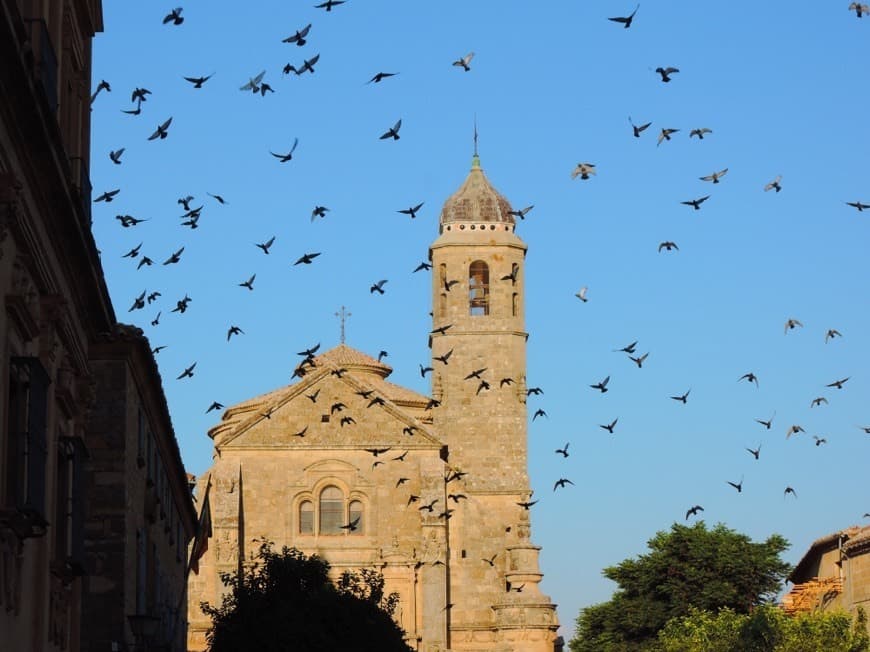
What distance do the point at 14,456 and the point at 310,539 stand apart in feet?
169

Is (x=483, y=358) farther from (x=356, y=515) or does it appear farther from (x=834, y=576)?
(x=834, y=576)

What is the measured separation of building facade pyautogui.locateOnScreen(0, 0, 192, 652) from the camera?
1414cm

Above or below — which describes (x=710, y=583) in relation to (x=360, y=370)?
below

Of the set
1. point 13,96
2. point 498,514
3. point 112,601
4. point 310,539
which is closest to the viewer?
point 13,96

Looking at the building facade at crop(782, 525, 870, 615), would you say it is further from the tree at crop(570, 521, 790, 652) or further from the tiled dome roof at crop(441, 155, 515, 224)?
the tiled dome roof at crop(441, 155, 515, 224)

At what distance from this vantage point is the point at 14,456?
14.5m

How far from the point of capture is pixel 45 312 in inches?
663

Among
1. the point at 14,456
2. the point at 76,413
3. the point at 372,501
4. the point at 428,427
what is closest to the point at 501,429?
the point at 428,427

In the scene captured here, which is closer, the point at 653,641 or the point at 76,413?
the point at 76,413

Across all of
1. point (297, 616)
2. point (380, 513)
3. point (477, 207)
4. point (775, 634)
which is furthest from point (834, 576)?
point (297, 616)

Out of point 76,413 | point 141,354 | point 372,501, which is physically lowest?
point 76,413

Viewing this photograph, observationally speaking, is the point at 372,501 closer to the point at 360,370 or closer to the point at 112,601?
the point at 360,370

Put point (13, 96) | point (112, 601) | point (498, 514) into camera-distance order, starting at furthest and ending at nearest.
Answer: point (498, 514) → point (112, 601) → point (13, 96)

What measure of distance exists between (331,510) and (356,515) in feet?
2.89
